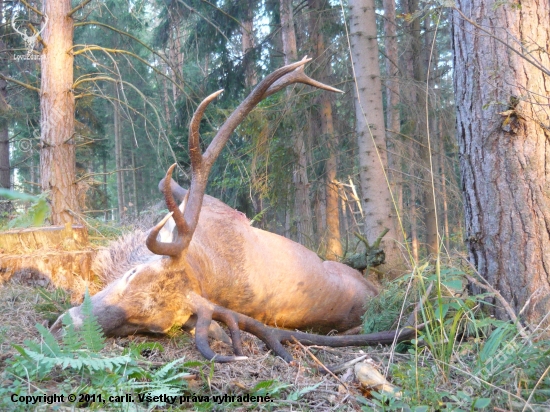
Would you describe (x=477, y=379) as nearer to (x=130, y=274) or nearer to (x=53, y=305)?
(x=130, y=274)

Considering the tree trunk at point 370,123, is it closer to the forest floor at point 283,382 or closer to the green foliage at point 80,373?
the forest floor at point 283,382

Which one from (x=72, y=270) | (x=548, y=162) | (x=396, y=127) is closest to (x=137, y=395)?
(x=548, y=162)

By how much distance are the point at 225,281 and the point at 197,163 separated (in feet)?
3.31

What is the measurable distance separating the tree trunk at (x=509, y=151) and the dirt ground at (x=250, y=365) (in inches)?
37.3

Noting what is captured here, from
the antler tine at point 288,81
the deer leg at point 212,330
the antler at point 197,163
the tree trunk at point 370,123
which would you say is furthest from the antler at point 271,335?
the tree trunk at point 370,123

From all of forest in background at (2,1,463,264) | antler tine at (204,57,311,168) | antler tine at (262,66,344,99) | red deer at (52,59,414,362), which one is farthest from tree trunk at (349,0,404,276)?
antler tine at (204,57,311,168)

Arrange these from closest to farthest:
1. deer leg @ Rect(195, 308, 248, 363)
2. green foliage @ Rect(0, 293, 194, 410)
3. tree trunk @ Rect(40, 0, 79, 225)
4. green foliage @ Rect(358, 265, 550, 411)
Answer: green foliage @ Rect(358, 265, 550, 411)
green foliage @ Rect(0, 293, 194, 410)
deer leg @ Rect(195, 308, 248, 363)
tree trunk @ Rect(40, 0, 79, 225)

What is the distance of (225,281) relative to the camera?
4.18 metres

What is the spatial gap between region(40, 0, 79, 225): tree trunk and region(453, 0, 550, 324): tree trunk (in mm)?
5327

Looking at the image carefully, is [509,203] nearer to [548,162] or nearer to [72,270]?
[548,162]

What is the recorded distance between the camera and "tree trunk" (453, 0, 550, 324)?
9.96 feet

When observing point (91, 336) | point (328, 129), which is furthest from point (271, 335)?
point (328, 129)

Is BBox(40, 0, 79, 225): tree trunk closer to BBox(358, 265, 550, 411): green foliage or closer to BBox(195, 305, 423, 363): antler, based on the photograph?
BBox(195, 305, 423, 363): antler

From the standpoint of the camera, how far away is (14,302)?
14.5 ft
